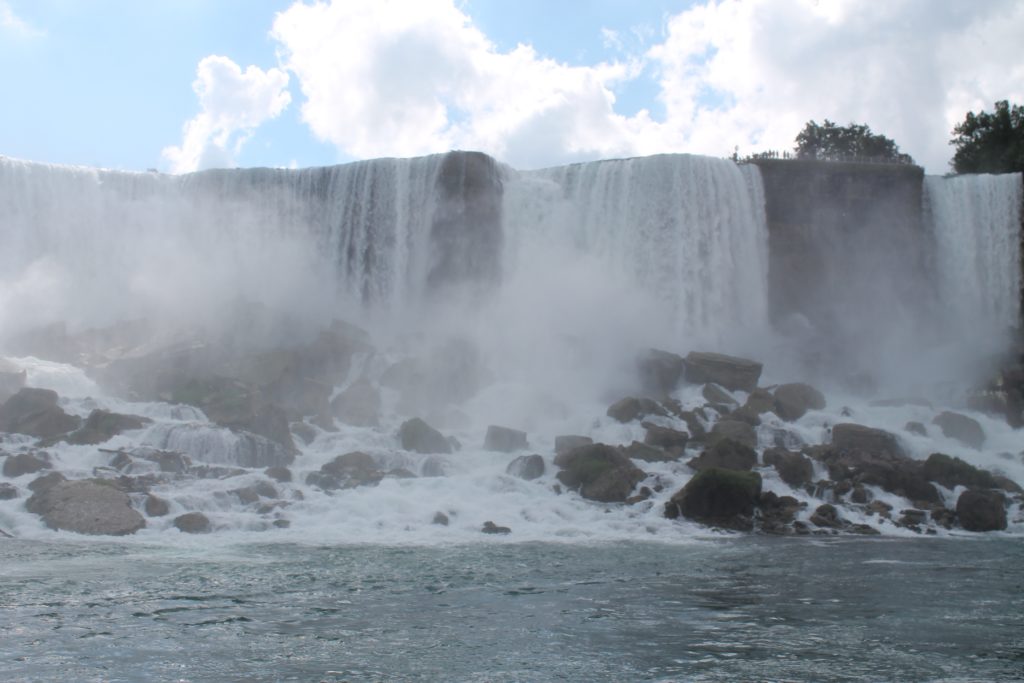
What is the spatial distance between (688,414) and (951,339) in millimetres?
12052

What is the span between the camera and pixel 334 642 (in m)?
9.62

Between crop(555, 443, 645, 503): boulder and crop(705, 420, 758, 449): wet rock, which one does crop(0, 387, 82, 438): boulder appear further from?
crop(705, 420, 758, 449): wet rock

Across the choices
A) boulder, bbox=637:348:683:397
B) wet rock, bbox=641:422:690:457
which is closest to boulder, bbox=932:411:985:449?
boulder, bbox=637:348:683:397

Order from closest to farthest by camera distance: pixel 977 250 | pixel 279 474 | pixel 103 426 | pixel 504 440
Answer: pixel 279 474
pixel 103 426
pixel 504 440
pixel 977 250

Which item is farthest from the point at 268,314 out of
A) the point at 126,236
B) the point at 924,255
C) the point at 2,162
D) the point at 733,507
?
the point at 924,255

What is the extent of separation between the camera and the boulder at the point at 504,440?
80.0ft

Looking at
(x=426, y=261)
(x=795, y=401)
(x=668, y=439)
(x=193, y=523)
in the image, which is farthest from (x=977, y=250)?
(x=193, y=523)

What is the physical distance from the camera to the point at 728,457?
72.3ft

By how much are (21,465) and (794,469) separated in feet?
49.5

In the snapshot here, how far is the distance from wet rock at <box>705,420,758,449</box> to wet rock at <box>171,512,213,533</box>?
37.5 feet

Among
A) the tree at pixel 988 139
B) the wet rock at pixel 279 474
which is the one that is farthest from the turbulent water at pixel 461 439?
the tree at pixel 988 139

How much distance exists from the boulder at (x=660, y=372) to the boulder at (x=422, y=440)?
6.66 metres

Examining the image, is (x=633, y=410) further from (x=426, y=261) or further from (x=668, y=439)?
(x=426, y=261)

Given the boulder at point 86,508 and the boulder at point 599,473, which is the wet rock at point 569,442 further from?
the boulder at point 86,508
